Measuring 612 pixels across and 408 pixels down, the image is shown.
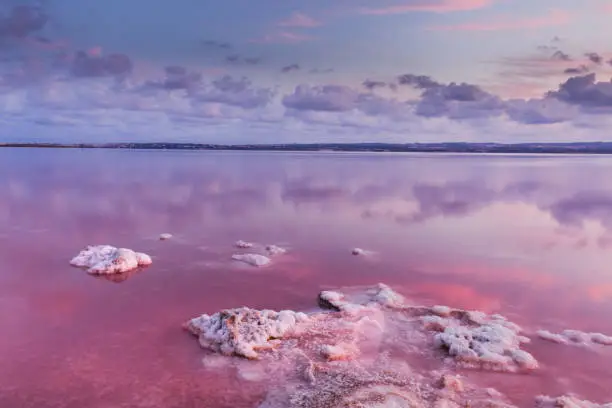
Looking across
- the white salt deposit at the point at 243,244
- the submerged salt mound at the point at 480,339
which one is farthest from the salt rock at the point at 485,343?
the white salt deposit at the point at 243,244

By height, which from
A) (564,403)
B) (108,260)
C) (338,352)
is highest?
(108,260)

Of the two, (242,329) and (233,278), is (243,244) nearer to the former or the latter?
(233,278)

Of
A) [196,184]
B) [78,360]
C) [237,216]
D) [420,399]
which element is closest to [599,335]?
[420,399]

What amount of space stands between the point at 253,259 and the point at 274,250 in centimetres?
108

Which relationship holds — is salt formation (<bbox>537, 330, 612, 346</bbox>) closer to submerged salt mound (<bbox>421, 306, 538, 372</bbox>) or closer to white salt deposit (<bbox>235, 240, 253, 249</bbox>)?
submerged salt mound (<bbox>421, 306, 538, 372</bbox>)

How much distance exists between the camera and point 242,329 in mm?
6816

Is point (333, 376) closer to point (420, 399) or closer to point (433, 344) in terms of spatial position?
point (420, 399)

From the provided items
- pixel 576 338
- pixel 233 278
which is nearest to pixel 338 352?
pixel 576 338

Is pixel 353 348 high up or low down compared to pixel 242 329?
down

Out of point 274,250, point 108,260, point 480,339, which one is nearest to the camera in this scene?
point 480,339

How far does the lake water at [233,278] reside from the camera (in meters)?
5.87

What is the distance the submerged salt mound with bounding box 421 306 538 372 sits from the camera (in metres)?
6.30

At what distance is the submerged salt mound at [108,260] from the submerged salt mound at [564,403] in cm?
779

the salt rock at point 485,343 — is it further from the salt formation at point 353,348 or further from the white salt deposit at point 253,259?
the white salt deposit at point 253,259
